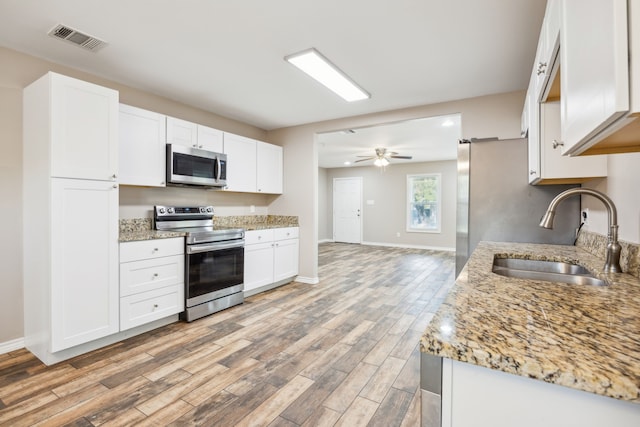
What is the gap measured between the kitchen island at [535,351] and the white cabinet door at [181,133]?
3158mm

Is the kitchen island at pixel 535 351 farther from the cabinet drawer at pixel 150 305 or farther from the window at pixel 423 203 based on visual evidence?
the window at pixel 423 203

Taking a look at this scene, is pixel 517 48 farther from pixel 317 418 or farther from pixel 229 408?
pixel 229 408

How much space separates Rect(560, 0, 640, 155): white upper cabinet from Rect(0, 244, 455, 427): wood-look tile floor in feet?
5.22

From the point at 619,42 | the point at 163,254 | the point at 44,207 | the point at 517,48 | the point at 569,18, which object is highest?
the point at 517,48

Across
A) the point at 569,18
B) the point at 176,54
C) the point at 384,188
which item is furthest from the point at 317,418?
the point at 384,188

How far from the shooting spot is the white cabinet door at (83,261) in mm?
2162

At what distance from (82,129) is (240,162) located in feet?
6.09

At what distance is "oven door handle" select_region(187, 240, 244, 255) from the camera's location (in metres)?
2.95

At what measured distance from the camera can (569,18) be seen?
98cm

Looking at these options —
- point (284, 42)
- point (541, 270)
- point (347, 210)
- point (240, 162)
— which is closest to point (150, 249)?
point (240, 162)

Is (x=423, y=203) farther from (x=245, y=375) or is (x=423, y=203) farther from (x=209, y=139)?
(x=245, y=375)

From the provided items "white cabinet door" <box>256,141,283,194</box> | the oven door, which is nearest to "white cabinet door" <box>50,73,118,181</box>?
the oven door

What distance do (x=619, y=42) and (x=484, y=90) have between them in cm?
287

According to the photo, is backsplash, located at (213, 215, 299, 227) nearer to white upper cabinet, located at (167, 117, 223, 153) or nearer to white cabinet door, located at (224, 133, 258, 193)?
white cabinet door, located at (224, 133, 258, 193)
